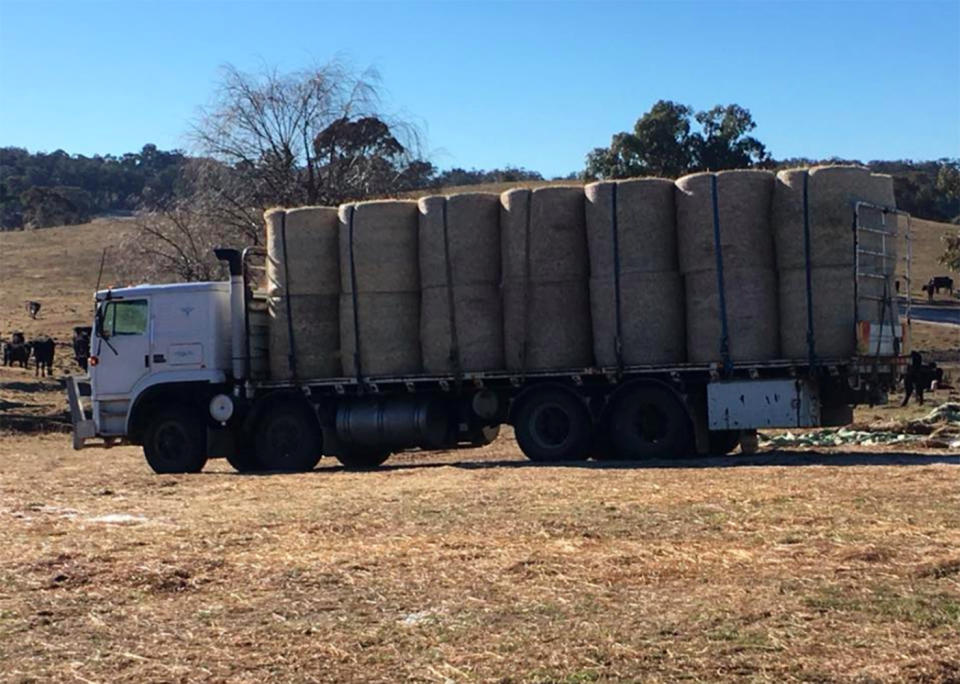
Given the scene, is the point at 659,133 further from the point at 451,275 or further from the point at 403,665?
the point at 403,665

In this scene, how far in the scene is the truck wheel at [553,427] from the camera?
786 inches

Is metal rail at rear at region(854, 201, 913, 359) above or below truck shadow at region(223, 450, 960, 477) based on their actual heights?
above

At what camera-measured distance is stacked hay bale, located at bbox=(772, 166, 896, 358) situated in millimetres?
18266

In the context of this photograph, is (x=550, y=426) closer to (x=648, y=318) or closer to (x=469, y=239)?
(x=648, y=318)

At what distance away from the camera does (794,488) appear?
14.4 meters

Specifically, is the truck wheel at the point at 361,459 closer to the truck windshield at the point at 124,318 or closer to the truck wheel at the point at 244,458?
the truck wheel at the point at 244,458

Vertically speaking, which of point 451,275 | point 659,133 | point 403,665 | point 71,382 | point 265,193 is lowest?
point 403,665

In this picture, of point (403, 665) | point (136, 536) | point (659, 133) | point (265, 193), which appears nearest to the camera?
point (403, 665)

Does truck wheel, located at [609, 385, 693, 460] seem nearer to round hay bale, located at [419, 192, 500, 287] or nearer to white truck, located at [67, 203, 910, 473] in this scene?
white truck, located at [67, 203, 910, 473]

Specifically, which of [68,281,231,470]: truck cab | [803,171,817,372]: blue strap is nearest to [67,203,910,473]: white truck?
[68,281,231,470]: truck cab

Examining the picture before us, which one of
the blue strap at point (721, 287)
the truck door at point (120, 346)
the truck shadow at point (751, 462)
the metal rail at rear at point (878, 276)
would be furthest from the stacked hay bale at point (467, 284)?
the metal rail at rear at point (878, 276)

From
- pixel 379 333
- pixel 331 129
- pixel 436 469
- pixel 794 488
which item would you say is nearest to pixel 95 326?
pixel 379 333

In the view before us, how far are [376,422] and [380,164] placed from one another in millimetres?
19136

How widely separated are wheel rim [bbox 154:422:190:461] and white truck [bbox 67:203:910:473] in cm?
2
